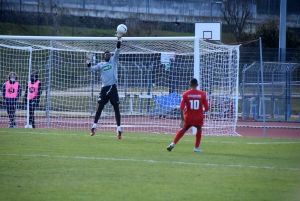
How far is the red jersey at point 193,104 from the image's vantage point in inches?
543

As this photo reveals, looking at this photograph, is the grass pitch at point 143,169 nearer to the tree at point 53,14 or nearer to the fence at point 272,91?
the fence at point 272,91

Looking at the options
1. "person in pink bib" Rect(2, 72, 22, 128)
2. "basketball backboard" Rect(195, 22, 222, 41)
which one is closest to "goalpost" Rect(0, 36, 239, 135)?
"person in pink bib" Rect(2, 72, 22, 128)

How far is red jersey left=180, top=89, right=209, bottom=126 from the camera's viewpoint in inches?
543

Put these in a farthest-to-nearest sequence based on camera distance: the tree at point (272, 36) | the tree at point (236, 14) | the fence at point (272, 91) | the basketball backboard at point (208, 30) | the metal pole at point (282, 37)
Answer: the tree at point (272, 36) → the tree at point (236, 14) → the metal pole at point (282, 37) → the fence at point (272, 91) → the basketball backboard at point (208, 30)

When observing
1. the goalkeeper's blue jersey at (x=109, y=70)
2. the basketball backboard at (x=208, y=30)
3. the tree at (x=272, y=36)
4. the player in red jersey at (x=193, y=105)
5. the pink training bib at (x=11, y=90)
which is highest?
the tree at (x=272, y=36)

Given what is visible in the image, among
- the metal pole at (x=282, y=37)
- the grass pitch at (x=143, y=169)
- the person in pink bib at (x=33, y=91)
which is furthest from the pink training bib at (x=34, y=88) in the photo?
the metal pole at (x=282, y=37)

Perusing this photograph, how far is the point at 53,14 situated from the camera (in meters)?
38.9

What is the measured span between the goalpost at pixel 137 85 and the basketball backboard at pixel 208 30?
3.69ft

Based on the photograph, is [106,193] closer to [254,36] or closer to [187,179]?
[187,179]

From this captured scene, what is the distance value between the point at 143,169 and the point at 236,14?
108 feet

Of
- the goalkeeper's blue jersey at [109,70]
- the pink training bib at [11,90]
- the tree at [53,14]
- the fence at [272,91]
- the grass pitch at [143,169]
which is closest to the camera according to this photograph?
the grass pitch at [143,169]

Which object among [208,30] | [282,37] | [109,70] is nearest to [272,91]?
[282,37]

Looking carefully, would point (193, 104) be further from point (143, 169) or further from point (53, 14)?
point (53, 14)

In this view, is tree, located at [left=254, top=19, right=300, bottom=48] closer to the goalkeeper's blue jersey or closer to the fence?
the fence
